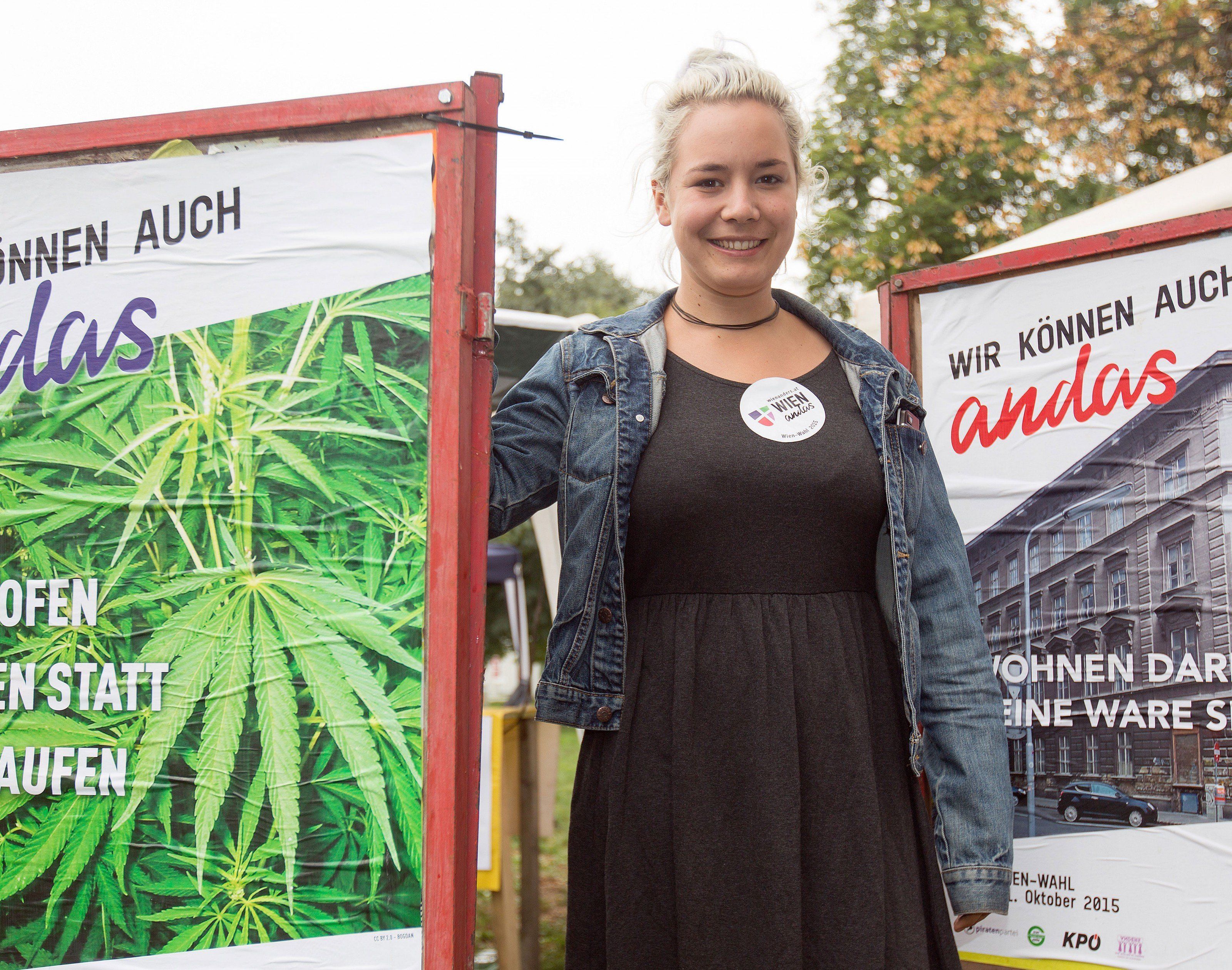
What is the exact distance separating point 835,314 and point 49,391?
6.73 meters

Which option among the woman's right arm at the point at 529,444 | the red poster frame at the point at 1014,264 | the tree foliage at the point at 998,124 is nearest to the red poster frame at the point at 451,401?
the woman's right arm at the point at 529,444

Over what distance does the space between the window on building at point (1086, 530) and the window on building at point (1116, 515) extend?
28mm

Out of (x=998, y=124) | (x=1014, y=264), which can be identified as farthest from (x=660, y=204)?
(x=998, y=124)

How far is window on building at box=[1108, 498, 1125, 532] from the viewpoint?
1.92 metres

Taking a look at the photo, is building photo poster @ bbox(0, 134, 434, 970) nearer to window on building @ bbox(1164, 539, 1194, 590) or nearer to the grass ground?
window on building @ bbox(1164, 539, 1194, 590)

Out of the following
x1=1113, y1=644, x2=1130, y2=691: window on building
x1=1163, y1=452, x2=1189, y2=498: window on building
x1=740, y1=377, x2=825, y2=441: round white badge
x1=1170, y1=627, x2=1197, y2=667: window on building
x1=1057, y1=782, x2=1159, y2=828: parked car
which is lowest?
x1=1057, y1=782, x2=1159, y2=828: parked car

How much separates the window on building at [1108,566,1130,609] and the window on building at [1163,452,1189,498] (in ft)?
0.53

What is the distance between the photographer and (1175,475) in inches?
73.1

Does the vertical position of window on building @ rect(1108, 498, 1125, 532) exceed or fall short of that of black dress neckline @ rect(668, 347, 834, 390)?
it falls short

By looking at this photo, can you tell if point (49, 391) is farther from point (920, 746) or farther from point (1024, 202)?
point (1024, 202)

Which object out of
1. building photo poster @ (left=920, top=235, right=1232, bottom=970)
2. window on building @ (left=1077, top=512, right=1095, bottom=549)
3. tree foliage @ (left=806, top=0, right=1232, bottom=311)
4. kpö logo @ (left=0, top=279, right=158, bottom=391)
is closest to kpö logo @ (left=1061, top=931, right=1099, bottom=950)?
building photo poster @ (left=920, top=235, right=1232, bottom=970)

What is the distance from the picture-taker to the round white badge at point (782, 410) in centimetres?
145

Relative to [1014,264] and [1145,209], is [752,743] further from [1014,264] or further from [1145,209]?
[1145,209]

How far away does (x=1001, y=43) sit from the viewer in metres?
6.95
